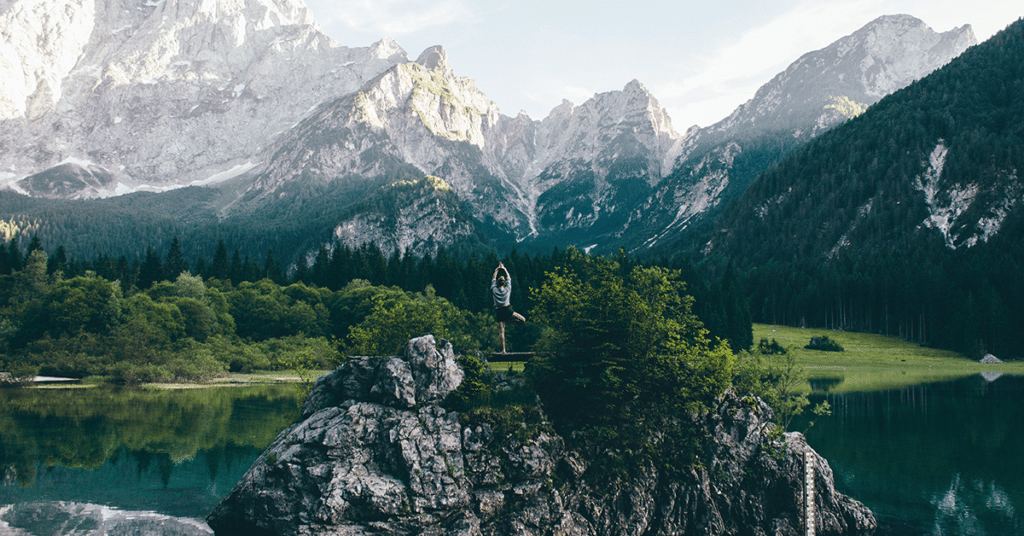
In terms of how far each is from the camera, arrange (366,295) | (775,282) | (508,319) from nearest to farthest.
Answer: (508,319), (366,295), (775,282)

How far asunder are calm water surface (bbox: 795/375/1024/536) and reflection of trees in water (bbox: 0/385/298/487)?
43.1m

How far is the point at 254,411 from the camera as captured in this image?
2830 inches

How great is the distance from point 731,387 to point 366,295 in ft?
Result: 331

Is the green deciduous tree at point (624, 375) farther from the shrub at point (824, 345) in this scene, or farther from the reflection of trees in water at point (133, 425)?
the shrub at point (824, 345)

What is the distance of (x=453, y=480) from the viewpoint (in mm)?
32250

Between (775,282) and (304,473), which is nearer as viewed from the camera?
(304,473)

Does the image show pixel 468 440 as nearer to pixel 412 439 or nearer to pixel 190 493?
pixel 412 439

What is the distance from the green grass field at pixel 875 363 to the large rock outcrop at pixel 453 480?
65577mm

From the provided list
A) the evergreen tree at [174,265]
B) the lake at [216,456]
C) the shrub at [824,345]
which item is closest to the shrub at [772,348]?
the shrub at [824,345]

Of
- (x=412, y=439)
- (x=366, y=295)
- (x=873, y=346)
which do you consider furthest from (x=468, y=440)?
(x=873, y=346)

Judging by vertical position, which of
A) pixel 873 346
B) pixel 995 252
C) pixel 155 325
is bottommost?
pixel 873 346

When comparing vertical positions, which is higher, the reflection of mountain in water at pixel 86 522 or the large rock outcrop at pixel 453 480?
the large rock outcrop at pixel 453 480

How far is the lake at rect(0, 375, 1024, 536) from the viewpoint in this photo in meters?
38.7

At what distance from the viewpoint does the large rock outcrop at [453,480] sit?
1243 inches
